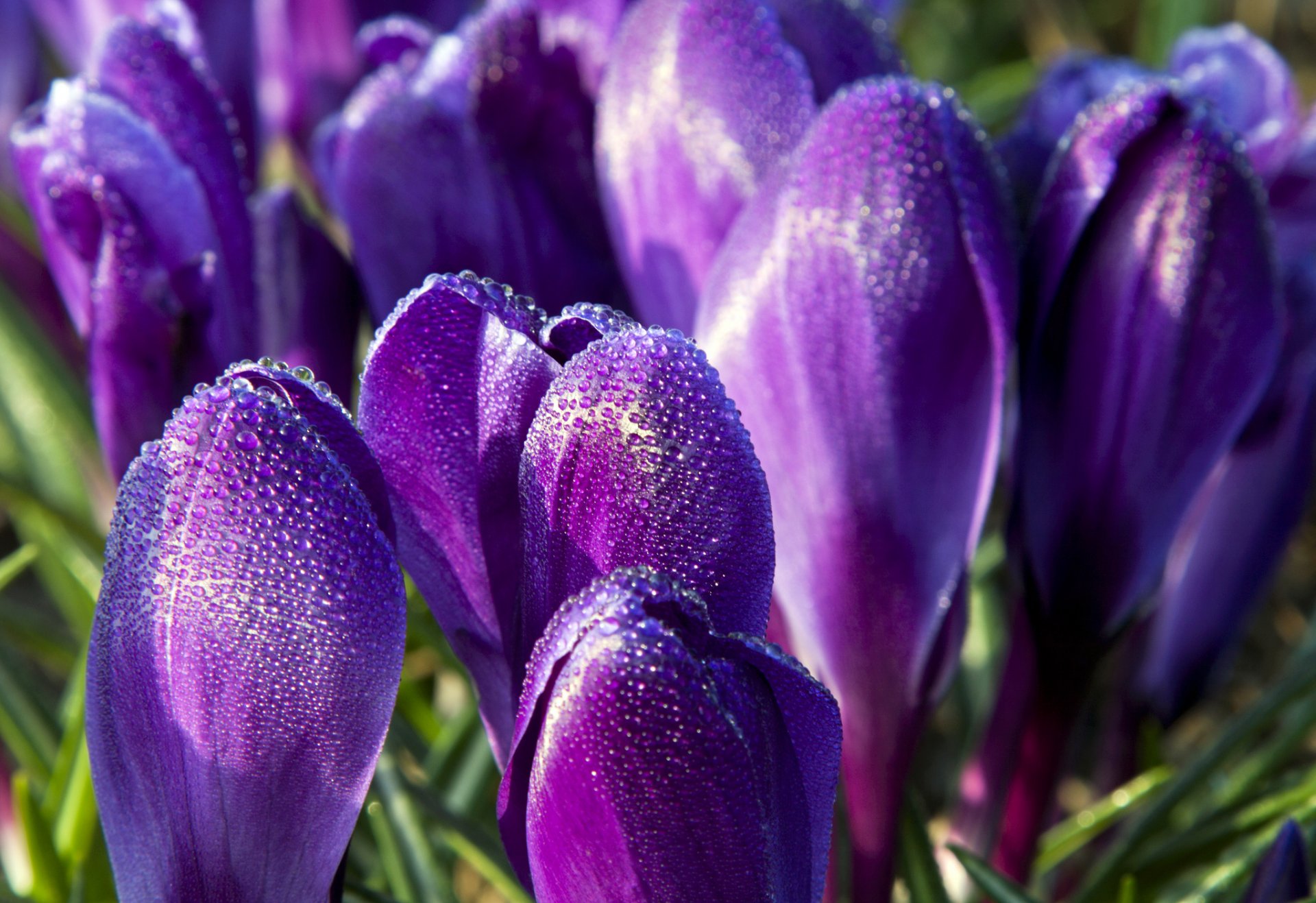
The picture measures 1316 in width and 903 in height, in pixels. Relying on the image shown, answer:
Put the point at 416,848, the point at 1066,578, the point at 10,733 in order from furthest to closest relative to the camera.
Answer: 1. the point at 10,733
2. the point at 416,848
3. the point at 1066,578

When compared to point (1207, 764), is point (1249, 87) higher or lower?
higher

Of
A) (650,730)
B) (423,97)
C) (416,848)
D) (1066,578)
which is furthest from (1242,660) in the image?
(650,730)

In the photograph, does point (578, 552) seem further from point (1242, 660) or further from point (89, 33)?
point (1242, 660)

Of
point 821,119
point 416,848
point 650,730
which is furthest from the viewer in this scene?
point 416,848

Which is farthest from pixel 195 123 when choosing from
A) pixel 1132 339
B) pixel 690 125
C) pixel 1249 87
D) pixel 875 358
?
pixel 1249 87

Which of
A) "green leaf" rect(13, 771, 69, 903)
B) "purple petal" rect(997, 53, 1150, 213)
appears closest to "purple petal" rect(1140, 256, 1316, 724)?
"purple petal" rect(997, 53, 1150, 213)

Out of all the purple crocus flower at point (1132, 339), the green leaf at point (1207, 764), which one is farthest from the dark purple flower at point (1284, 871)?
the green leaf at point (1207, 764)

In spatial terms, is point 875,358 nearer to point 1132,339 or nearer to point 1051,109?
point 1132,339
